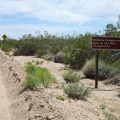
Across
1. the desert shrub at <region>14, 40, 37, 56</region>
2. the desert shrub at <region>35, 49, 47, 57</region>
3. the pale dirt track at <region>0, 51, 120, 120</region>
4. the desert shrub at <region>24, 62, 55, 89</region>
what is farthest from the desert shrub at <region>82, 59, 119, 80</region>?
the desert shrub at <region>14, 40, 37, 56</region>

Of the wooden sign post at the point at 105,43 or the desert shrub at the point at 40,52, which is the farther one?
the desert shrub at the point at 40,52

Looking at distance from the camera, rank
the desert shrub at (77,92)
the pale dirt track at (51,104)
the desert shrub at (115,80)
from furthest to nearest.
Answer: the desert shrub at (115,80) < the desert shrub at (77,92) < the pale dirt track at (51,104)

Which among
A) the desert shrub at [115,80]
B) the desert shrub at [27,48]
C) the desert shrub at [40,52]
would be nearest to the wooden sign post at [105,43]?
the desert shrub at [115,80]

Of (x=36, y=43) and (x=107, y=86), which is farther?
(x=36, y=43)

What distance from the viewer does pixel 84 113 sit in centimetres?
993

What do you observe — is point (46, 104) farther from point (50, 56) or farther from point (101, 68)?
point (50, 56)

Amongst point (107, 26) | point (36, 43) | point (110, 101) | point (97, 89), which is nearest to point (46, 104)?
point (110, 101)

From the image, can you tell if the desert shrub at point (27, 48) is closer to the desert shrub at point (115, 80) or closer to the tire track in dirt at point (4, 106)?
the desert shrub at point (115, 80)

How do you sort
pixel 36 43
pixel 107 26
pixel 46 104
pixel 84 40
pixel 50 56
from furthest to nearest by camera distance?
1. pixel 36 43
2. pixel 50 56
3. pixel 84 40
4. pixel 107 26
5. pixel 46 104

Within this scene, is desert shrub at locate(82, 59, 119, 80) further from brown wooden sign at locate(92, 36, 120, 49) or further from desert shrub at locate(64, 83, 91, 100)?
desert shrub at locate(64, 83, 91, 100)

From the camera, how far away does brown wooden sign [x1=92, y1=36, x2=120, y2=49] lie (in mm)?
16516

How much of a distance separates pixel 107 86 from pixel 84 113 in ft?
24.0

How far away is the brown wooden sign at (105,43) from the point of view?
54.2ft

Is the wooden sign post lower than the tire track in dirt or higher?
higher
